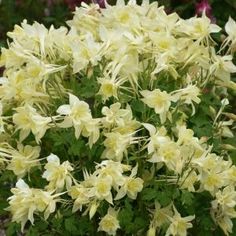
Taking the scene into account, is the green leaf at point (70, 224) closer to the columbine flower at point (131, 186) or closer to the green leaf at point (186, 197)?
the columbine flower at point (131, 186)

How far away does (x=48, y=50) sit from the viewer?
123 inches

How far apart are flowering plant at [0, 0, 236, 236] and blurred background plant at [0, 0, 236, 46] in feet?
8.09

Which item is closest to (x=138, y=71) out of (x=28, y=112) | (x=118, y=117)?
(x=118, y=117)

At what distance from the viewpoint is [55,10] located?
637 centimetres

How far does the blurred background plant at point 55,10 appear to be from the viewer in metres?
5.99

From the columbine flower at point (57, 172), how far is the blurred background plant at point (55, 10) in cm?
286

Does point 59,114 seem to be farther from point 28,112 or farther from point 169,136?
point 169,136

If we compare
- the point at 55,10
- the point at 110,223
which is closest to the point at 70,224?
the point at 110,223

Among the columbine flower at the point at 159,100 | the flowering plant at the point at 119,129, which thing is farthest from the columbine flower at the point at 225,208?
the columbine flower at the point at 159,100

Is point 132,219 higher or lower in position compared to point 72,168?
lower

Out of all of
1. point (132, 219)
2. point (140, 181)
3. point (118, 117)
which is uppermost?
point (118, 117)

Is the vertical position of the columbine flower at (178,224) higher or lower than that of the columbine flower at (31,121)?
lower

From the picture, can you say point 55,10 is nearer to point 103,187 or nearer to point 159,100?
point 159,100

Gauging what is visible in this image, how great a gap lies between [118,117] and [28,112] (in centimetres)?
30
